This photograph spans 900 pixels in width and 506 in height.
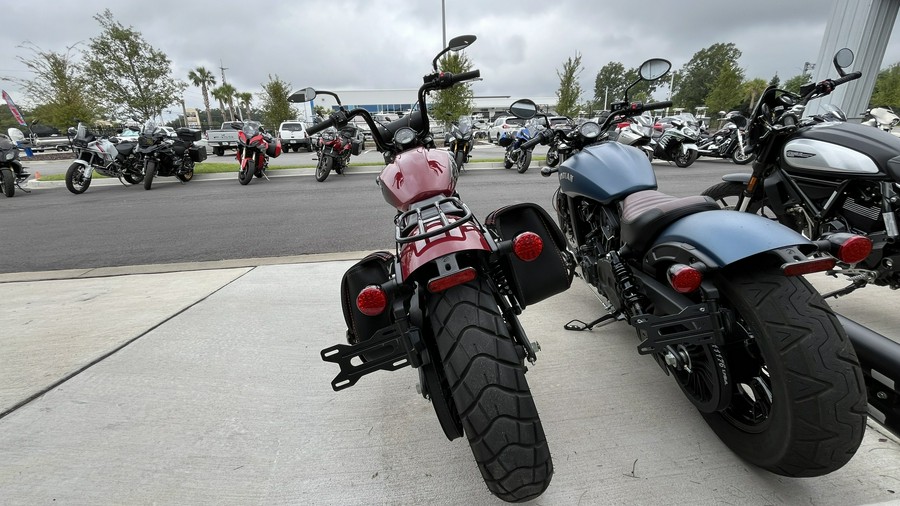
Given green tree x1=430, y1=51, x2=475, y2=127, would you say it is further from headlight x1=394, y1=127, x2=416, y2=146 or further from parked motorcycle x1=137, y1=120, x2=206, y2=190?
headlight x1=394, y1=127, x2=416, y2=146

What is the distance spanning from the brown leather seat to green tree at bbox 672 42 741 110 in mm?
69266

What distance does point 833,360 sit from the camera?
1.12m

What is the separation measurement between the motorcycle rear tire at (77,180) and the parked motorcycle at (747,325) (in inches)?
434

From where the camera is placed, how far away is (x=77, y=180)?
862 cm

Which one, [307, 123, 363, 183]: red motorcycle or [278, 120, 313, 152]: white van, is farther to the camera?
[278, 120, 313, 152]: white van

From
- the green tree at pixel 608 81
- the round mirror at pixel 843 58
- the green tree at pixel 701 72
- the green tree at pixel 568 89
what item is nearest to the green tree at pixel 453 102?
the green tree at pixel 568 89

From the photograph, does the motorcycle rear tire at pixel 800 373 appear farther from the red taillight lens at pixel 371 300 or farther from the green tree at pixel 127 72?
the green tree at pixel 127 72

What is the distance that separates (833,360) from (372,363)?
1.35 m

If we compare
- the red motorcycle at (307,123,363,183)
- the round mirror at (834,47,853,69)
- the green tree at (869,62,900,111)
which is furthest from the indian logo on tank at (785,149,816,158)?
the green tree at (869,62,900,111)

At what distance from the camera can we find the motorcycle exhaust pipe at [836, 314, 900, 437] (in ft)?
4.24

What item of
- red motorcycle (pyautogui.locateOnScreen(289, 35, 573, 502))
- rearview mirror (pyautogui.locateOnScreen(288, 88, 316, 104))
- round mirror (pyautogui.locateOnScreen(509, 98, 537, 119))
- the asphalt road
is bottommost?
the asphalt road

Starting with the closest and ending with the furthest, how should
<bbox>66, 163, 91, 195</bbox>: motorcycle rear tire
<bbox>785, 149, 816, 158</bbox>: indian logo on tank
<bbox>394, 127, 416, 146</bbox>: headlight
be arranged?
1. <bbox>394, 127, 416, 146</bbox>: headlight
2. <bbox>785, 149, 816, 158</bbox>: indian logo on tank
3. <bbox>66, 163, 91, 195</bbox>: motorcycle rear tire

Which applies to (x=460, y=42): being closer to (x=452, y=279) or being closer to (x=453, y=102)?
(x=452, y=279)

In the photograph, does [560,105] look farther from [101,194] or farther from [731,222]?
[731,222]
